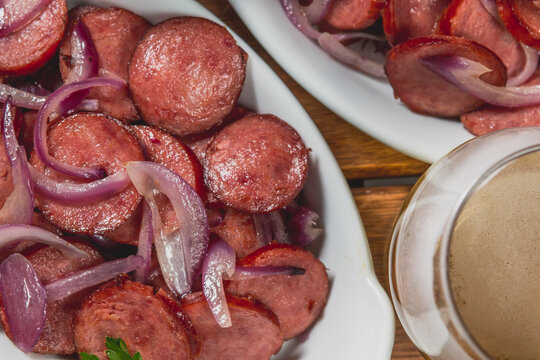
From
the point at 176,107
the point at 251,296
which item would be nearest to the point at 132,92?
the point at 176,107

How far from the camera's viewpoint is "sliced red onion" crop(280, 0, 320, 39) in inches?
42.6

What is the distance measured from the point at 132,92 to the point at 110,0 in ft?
0.52

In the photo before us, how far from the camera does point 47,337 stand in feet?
3.16

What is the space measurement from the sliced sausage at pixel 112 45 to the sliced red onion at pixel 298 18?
0.83ft

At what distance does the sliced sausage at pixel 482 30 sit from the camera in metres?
1.01

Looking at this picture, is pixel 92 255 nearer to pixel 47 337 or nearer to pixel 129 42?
pixel 47 337

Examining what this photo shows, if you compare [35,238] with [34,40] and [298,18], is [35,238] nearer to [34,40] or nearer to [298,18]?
[34,40]

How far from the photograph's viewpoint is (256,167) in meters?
0.97

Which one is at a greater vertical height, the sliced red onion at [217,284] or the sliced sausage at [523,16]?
the sliced sausage at [523,16]

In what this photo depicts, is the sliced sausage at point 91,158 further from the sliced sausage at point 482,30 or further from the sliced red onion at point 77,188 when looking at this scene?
the sliced sausage at point 482,30

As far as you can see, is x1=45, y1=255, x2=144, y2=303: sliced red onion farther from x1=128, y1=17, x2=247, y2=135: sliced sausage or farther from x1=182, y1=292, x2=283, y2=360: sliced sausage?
x1=128, y1=17, x2=247, y2=135: sliced sausage

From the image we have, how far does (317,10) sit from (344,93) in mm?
162

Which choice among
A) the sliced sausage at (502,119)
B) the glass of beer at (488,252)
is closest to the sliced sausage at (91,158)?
the glass of beer at (488,252)

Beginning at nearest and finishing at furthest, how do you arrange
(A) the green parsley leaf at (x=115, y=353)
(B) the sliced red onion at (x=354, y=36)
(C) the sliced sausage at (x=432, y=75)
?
(A) the green parsley leaf at (x=115, y=353) < (C) the sliced sausage at (x=432, y=75) < (B) the sliced red onion at (x=354, y=36)
